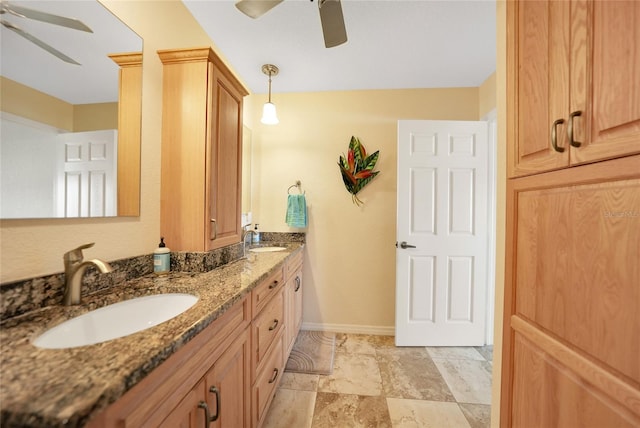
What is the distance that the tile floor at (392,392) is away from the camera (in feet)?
4.39

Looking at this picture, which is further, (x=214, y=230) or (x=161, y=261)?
(x=214, y=230)

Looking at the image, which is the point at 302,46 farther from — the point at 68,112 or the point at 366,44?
the point at 68,112

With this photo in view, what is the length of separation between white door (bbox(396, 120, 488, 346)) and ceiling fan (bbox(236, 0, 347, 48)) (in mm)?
1095

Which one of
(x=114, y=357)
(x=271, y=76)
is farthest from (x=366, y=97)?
(x=114, y=357)

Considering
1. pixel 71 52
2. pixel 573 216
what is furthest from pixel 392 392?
pixel 71 52

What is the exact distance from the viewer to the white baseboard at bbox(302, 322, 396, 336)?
2303 mm

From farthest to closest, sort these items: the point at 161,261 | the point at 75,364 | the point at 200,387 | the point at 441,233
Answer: the point at 441,233 < the point at 161,261 < the point at 200,387 < the point at 75,364

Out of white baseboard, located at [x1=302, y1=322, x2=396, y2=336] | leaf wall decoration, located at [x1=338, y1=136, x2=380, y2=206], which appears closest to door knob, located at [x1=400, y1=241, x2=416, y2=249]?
leaf wall decoration, located at [x1=338, y1=136, x2=380, y2=206]

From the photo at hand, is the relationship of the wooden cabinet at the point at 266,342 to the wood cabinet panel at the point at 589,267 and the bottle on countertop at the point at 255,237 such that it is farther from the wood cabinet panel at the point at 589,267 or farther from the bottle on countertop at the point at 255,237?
the wood cabinet panel at the point at 589,267

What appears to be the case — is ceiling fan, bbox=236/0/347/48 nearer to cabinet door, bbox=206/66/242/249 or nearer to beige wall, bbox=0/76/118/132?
cabinet door, bbox=206/66/242/249

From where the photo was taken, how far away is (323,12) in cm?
107

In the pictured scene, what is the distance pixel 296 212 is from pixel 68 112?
161 centimetres

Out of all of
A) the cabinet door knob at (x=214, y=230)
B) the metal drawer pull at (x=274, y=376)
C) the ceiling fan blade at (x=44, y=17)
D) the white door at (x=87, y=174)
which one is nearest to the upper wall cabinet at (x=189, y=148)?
the cabinet door knob at (x=214, y=230)

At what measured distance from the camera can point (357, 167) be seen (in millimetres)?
2266
